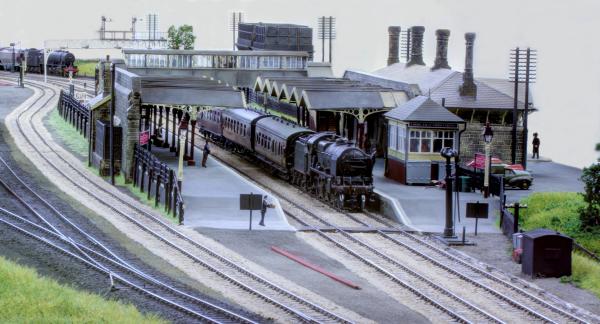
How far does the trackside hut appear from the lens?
50.5 m

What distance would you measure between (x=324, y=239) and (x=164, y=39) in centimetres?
7744

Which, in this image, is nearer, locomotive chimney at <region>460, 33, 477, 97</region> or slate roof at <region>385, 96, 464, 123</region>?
slate roof at <region>385, 96, 464, 123</region>

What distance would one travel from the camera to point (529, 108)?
56500mm

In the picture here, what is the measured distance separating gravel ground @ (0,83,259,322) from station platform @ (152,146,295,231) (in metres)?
3.55

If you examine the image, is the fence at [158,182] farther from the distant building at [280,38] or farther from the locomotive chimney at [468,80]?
the distant building at [280,38]

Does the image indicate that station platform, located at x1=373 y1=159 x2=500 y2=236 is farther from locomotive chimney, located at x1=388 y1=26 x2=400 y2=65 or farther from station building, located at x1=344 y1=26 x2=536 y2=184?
locomotive chimney, located at x1=388 y1=26 x2=400 y2=65

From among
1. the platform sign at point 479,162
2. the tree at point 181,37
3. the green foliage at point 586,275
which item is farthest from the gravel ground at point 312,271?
the tree at point 181,37

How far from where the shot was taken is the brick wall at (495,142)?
2190 inches

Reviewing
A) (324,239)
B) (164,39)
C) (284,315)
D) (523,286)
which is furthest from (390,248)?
(164,39)

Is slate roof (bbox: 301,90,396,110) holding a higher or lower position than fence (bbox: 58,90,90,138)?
higher

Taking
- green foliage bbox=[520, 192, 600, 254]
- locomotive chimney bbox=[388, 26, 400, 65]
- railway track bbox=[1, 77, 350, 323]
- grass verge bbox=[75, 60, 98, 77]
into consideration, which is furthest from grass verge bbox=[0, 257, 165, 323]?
grass verge bbox=[75, 60, 98, 77]

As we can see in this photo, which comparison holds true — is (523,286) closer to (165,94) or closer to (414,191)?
(414,191)

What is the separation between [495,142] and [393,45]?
20.3 metres

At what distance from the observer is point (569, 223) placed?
135 feet
